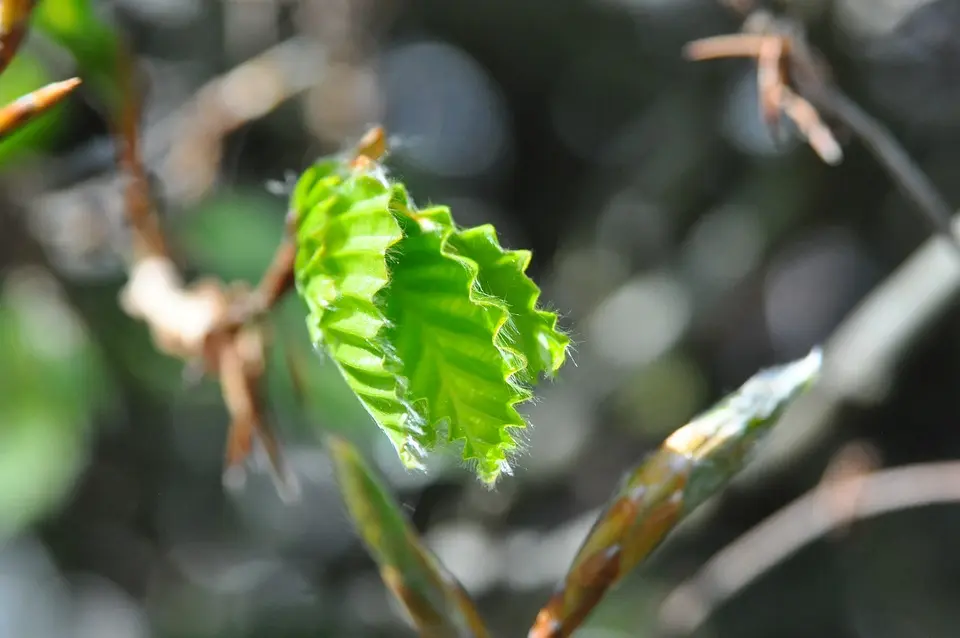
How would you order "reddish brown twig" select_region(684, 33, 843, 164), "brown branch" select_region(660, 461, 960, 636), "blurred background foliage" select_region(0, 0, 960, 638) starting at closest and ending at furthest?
"reddish brown twig" select_region(684, 33, 843, 164) → "brown branch" select_region(660, 461, 960, 636) → "blurred background foliage" select_region(0, 0, 960, 638)

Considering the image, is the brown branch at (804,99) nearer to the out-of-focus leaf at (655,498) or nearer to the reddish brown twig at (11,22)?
the out-of-focus leaf at (655,498)

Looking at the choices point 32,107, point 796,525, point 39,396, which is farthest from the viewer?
point 39,396

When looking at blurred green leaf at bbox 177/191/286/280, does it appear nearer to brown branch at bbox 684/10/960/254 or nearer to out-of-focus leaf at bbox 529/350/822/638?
brown branch at bbox 684/10/960/254

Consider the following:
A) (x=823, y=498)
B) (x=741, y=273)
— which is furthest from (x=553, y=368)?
(x=741, y=273)

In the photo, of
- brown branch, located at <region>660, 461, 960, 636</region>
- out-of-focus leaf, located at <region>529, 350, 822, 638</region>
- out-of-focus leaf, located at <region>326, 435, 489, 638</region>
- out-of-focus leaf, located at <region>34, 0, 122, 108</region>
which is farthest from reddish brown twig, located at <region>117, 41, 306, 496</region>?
brown branch, located at <region>660, 461, 960, 636</region>

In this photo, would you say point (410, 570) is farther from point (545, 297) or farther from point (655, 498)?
point (545, 297)

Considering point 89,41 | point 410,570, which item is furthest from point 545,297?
point 410,570
